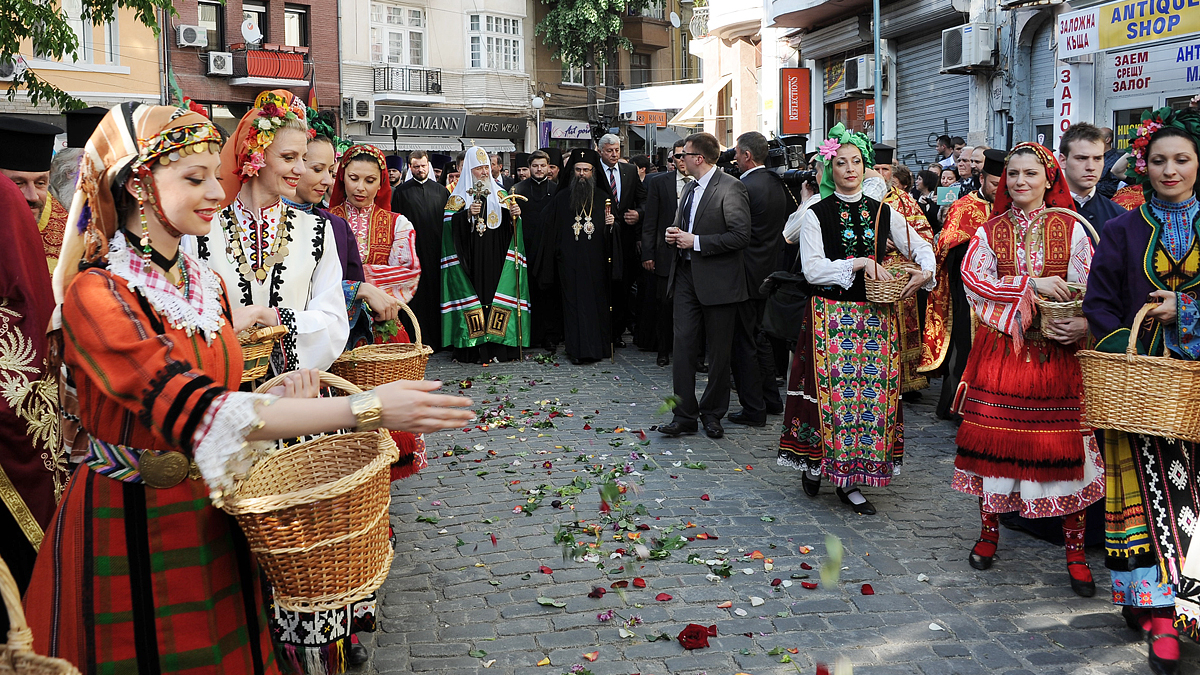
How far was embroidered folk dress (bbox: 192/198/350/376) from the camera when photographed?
3658 millimetres

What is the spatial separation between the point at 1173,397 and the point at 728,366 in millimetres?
4321

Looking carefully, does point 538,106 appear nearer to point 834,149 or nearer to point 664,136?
point 664,136

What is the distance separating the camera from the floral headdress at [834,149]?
232 inches

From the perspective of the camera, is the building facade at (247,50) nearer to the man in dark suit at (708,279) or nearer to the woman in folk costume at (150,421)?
the man in dark suit at (708,279)

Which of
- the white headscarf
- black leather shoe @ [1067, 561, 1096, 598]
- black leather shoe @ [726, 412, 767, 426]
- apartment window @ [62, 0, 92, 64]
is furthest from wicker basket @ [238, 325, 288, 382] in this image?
apartment window @ [62, 0, 92, 64]

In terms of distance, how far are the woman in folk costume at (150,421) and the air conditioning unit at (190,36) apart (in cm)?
2954

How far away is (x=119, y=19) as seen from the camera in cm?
2812

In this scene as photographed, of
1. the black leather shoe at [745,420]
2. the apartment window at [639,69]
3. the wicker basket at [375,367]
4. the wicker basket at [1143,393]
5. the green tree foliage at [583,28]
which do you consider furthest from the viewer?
the apartment window at [639,69]

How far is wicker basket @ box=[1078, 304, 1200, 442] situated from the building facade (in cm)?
2727

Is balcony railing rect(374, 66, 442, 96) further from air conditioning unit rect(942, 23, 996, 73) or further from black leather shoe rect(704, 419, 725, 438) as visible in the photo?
black leather shoe rect(704, 419, 725, 438)

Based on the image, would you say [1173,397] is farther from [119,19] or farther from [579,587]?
[119,19]

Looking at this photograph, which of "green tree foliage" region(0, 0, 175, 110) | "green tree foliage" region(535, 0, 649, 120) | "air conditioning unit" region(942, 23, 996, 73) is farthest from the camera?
"green tree foliage" region(535, 0, 649, 120)

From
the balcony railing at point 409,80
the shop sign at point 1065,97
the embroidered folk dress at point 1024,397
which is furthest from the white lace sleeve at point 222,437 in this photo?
the balcony railing at point 409,80

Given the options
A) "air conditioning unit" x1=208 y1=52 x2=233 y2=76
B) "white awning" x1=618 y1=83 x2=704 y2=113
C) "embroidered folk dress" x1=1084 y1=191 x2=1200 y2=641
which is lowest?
"embroidered folk dress" x1=1084 y1=191 x2=1200 y2=641
